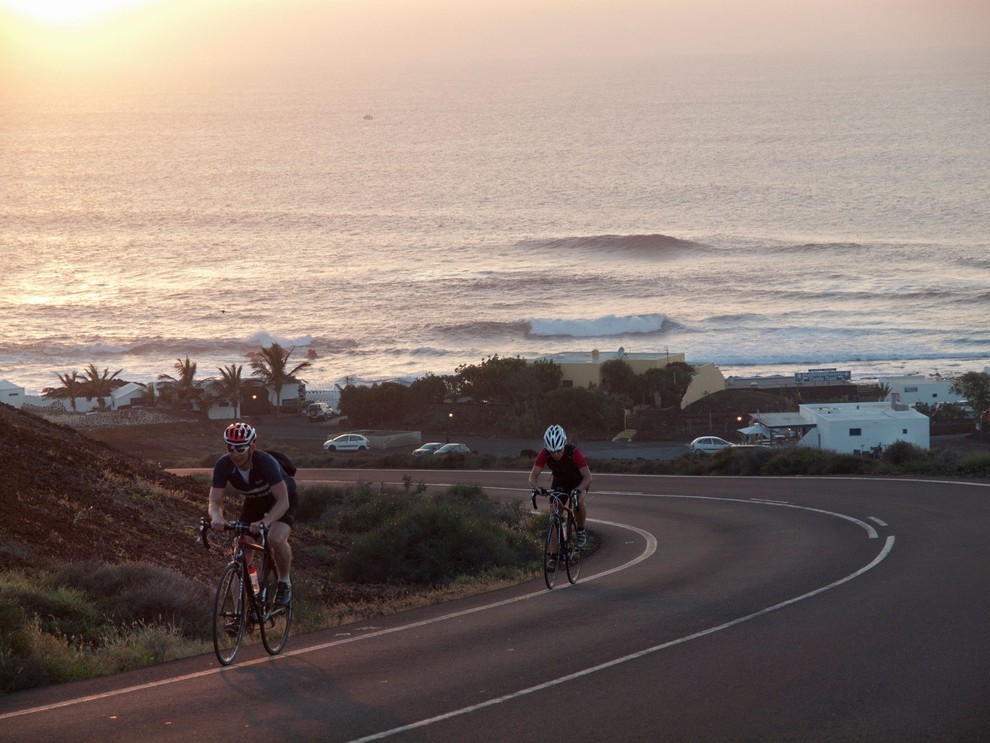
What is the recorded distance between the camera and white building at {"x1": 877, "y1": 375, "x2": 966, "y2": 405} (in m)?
58.2

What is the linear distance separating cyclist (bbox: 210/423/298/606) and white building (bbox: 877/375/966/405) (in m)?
51.5

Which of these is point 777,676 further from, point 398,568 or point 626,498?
point 626,498

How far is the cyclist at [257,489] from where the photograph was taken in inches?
371

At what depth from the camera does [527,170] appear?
6152 inches

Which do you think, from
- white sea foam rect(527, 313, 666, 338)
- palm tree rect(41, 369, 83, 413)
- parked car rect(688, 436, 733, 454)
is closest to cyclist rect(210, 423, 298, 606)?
parked car rect(688, 436, 733, 454)

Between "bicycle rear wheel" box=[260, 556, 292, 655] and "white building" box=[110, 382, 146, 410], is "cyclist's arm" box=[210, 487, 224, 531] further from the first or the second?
"white building" box=[110, 382, 146, 410]

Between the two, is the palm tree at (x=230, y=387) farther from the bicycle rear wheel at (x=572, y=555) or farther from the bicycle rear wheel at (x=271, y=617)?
the bicycle rear wheel at (x=271, y=617)

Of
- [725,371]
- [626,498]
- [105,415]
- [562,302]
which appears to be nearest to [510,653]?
[626,498]

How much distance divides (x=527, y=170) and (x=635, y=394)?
101 metres

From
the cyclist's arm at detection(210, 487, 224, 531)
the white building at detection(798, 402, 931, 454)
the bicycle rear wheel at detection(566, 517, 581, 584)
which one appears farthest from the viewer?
the white building at detection(798, 402, 931, 454)

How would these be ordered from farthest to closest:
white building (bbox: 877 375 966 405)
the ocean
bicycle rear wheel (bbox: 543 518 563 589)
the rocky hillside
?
the ocean, white building (bbox: 877 375 966 405), the rocky hillside, bicycle rear wheel (bbox: 543 518 563 589)

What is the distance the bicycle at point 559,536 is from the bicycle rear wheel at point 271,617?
3725 millimetres

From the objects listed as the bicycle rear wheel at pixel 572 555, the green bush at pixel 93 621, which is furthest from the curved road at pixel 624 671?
the green bush at pixel 93 621

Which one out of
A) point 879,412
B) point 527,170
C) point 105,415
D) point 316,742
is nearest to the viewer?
point 316,742
